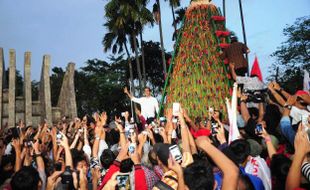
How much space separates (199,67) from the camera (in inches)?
415

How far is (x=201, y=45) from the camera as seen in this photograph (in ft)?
35.3

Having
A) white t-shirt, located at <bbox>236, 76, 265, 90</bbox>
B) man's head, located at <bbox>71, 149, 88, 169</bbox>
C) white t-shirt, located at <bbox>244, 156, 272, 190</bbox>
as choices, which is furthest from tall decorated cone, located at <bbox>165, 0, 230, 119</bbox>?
white t-shirt, located at <bbox>244, 156, 272, 190</bbox>

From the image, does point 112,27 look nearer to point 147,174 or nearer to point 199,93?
point 199,93

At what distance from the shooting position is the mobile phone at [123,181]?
13.3 feet

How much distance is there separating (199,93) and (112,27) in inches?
740

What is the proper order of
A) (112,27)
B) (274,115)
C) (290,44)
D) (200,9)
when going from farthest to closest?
(290,44), (112,27), (200,9), (274,115)

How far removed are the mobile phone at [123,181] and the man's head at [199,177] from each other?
55.5 inches

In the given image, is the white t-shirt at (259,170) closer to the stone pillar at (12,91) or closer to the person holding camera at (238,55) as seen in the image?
the person holding camera at (238,55)

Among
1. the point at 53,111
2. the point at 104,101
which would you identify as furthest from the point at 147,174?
the point at 104,101

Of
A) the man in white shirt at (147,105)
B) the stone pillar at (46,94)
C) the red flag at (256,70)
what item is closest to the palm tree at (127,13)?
the stone pillar at (46,94)

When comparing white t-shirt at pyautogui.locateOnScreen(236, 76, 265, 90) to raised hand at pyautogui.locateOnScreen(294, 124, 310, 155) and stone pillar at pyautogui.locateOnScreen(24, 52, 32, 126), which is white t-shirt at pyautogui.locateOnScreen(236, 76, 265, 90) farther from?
stone pillar at pyautogui.locateOnScreen(24, 52, 32, 126)

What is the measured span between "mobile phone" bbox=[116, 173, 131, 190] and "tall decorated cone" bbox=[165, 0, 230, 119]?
19.2 feet

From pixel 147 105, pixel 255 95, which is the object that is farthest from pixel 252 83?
pixel 147 105

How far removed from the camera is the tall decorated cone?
1016 centimetres
